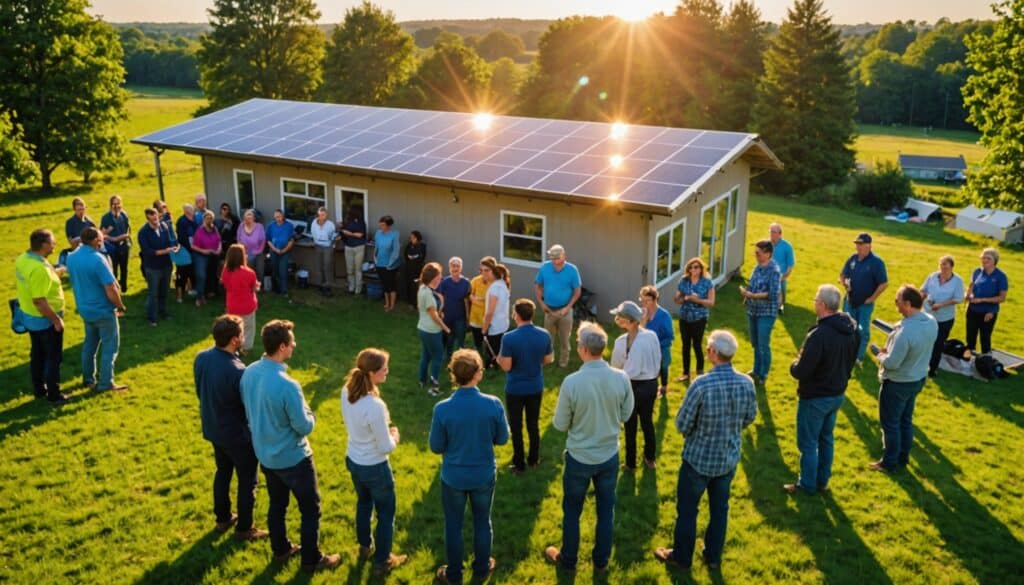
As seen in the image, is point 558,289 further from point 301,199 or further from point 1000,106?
point 1000,106

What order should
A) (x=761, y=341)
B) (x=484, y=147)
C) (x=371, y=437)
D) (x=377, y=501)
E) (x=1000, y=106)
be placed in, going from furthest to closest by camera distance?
1. (x=1000, y=106)
2. (x=484, y=147)
3. (x=761, y=341)
4. (x=377, y=501)
5. (x=371, y=437)

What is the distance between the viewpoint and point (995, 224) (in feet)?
105

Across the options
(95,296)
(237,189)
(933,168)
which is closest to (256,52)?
(237,189)

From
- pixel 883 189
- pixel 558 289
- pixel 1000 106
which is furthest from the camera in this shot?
pixel 883 189

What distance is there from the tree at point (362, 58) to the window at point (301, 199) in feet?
123

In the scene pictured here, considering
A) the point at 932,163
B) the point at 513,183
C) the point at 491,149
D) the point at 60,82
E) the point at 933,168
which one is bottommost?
the point at 933,168

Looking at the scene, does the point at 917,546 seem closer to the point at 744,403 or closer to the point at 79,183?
the point at 744,403

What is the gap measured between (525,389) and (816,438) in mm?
2943

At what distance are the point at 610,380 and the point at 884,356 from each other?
3679mm

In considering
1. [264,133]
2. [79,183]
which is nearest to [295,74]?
[79,183]

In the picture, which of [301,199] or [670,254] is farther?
[301,199]

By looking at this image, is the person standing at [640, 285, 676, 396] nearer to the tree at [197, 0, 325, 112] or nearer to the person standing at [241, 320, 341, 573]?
the person standing at [241, 320, 341, 573]

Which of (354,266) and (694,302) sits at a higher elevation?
(694,302)

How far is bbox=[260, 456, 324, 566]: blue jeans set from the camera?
580 cm
